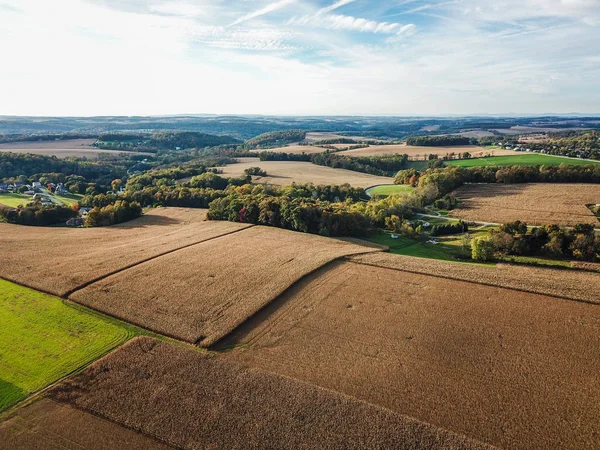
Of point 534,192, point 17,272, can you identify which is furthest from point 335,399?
point 534,192

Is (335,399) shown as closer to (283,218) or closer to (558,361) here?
(558,361)

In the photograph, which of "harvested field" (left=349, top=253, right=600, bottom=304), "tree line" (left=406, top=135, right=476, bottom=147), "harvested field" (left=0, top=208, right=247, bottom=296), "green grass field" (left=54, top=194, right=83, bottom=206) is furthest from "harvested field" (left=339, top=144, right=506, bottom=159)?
"harvested field" (left=349, top=253, right=600, bottom=304)

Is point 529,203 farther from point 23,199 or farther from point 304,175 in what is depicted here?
point 23,199

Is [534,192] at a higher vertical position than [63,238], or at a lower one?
higher

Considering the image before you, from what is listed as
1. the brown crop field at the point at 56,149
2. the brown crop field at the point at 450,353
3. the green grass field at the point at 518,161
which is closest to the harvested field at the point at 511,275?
Result: the brown crop field at the point at 450,353

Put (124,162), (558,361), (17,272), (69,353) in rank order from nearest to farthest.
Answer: (558,361)
(69,353)
(17,272)
(124,162)

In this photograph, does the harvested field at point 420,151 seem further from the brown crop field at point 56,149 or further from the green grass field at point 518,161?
the brown crop field at point 56,149

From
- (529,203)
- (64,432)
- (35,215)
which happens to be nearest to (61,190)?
(35,215)
